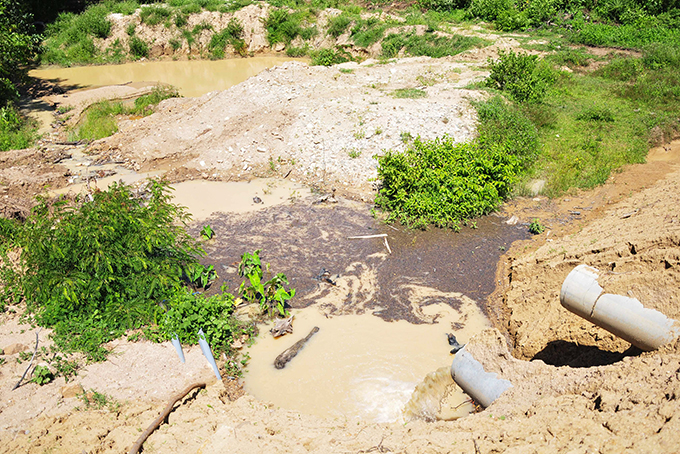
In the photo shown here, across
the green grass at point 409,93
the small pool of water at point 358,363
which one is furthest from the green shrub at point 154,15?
the small pool of water at point 358,363

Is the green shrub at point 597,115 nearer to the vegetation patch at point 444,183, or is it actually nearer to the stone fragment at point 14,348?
the vegetation patch at point 444,183

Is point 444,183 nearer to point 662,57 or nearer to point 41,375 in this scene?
point 41,375

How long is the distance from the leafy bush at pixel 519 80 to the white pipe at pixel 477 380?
8980 millimetres

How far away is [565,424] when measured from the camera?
123 inches

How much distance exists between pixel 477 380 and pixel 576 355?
1518 mm

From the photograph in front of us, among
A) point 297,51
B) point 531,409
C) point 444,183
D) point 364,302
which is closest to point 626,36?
point 297,51

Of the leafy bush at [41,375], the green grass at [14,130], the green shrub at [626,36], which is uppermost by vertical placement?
the green shrub at [626,36]

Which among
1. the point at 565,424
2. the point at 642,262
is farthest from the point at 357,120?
the point at 565,424

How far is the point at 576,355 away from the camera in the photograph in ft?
15.8

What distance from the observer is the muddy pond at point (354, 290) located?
15.9ft

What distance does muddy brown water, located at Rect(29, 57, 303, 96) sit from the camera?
1694 cm

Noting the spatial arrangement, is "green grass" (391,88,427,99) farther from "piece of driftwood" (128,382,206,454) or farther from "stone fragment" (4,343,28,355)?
"stone fragment" (4,343,28,355)

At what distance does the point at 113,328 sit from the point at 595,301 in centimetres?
489

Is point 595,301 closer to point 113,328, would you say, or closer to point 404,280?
point 404,280
